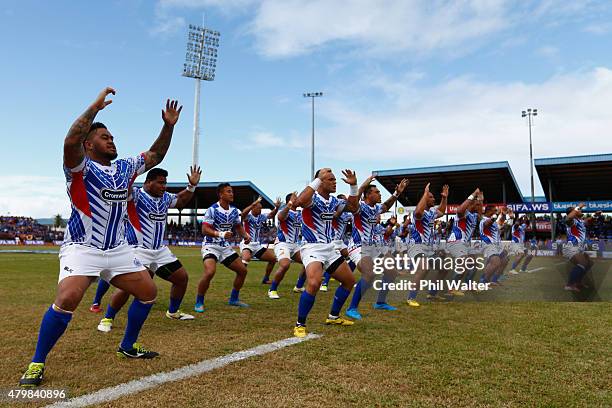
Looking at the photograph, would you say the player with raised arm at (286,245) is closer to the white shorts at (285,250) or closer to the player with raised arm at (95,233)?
the white shorts at (285,250)

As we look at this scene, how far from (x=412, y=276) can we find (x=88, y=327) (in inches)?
254

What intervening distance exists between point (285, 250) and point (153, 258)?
16.3 feet

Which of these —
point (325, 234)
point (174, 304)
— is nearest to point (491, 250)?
point (325, 234)

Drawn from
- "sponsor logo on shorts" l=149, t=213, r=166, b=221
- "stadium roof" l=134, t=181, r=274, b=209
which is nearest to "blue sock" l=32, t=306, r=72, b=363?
"sponsor logo on shorts" l=149, t=213, r=166, b=221

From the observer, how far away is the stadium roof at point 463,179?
119 ft

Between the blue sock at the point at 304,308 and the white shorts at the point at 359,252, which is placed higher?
the white shorts at the point at 359,252

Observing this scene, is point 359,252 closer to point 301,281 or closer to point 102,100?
point 301,281

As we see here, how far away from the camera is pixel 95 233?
14.5 ft

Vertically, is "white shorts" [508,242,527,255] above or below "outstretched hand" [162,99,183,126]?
below

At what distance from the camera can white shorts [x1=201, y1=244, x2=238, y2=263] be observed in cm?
848

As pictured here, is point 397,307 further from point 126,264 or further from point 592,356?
point 126,264

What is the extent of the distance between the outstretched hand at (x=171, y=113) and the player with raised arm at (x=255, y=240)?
18.7 ft

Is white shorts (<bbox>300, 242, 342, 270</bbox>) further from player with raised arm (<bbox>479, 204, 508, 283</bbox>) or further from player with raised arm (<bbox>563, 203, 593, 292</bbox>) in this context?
player with raised arm (<bbox>563, 203, 593, 292</bbox>)

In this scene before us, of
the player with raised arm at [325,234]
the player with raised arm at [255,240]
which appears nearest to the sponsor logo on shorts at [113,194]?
the player with raised arm at [325,234]
